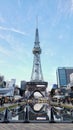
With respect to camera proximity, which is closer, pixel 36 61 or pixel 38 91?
pixel 38 91

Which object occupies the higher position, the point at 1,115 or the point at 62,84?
the point at 62,84

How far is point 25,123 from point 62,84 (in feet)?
595

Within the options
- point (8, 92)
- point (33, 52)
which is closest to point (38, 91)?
point (33, 52)

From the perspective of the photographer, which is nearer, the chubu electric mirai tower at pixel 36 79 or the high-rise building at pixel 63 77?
the chubu electric mirai tower at pixel 36 79

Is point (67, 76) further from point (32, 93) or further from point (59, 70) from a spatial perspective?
point (32, 93)

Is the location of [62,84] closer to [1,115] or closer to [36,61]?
[36,61]

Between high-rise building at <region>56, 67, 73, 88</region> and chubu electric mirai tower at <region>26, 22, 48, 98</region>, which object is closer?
chubu electric mirai tower at <region>26, 22, 48, 98</region>

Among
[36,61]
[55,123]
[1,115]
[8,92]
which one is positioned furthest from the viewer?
[36,61]

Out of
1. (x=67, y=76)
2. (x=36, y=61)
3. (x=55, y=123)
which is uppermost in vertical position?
(x=36, y=61)

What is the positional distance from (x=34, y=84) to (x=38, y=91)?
725 cm

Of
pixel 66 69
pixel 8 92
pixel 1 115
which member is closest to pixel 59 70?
pixel 66 69

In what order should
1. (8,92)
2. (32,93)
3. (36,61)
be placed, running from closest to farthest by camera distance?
(8,92)
(32,93)
(36,61)

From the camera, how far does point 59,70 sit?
640 feet

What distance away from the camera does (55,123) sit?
33.1 ft
